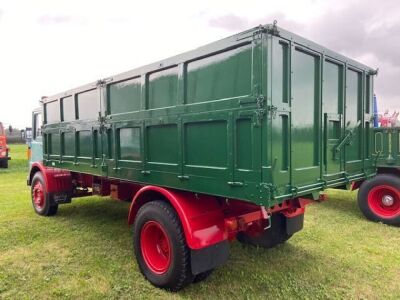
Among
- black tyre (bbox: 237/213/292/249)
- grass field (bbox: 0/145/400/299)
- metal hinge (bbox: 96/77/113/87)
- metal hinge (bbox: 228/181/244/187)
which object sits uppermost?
metal hinge (bbox: 96/77/113/87)

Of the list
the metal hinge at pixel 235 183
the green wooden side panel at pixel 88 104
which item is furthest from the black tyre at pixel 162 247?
the green wooden side panel at pixel 88 104

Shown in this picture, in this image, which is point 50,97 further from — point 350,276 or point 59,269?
point 350,276

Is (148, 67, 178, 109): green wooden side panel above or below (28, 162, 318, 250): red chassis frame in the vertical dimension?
above

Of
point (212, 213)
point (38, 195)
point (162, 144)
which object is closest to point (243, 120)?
point (212, 213)

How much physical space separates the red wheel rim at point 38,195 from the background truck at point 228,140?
2.54 m

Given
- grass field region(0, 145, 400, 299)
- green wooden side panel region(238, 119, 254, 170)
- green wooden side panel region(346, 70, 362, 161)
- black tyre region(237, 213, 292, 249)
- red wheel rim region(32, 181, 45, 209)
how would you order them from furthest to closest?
1. red wheel rim region(32, 181, 45, 209)
2. black tyre region(237, 213, 292, 249)
3. green wooden side panel region(346, 70, 362, 161)
4. grass field region(0, 145, 400, 299)
5. green wooden side panel region(238, 119, 254, 170)

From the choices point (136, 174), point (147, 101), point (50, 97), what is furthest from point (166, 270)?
point (50, 97)

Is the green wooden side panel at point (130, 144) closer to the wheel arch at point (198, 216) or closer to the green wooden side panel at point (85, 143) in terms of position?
the wheel arch at point (198, 216)

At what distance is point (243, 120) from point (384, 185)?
4.63 m

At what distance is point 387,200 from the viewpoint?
21.2 feet

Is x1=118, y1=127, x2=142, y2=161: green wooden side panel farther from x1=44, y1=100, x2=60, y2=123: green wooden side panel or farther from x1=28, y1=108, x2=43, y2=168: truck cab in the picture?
x1=28, y1=108, x2=43, y2=168: truck cab

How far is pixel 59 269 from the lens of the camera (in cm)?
427

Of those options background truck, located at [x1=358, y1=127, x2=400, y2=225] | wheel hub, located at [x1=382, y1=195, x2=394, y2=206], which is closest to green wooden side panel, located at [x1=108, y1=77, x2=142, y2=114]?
background truck, located at [x1=358, y1=127, x2=400, y2=225]

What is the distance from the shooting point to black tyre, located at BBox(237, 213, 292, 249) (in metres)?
4.52
